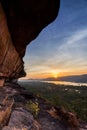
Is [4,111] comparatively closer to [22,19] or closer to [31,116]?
[31,116]

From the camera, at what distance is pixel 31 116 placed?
1809 cm

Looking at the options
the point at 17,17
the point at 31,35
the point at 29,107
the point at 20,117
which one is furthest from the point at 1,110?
the point at 31,35

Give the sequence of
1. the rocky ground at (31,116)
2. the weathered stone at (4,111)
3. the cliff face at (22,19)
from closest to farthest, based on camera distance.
Answer: the weathered stone at (4,111) → the rocky ground at (31,116) → the cliff face at (22,19)

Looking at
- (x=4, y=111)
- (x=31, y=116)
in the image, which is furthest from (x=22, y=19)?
(x=4, y=111)

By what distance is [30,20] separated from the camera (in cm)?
2028

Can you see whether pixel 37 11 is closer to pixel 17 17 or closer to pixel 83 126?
pixel 17 17

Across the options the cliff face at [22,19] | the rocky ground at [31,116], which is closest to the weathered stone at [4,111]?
the rocky ground at [31,116]

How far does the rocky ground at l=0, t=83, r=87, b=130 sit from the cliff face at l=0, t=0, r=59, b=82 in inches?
196

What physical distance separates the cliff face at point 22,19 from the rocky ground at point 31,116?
4.97m

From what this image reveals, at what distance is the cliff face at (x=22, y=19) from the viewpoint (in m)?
18.1

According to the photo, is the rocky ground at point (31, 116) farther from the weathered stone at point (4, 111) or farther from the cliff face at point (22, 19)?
the cliff face at point (22, 19)

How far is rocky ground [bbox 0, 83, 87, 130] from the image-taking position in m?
14.8

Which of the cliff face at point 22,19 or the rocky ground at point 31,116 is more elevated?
the cliff face at point 22,19

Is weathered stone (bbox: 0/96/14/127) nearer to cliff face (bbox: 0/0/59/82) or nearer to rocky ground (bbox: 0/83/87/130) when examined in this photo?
rocky ground (bbox: 0/83/87/130)
